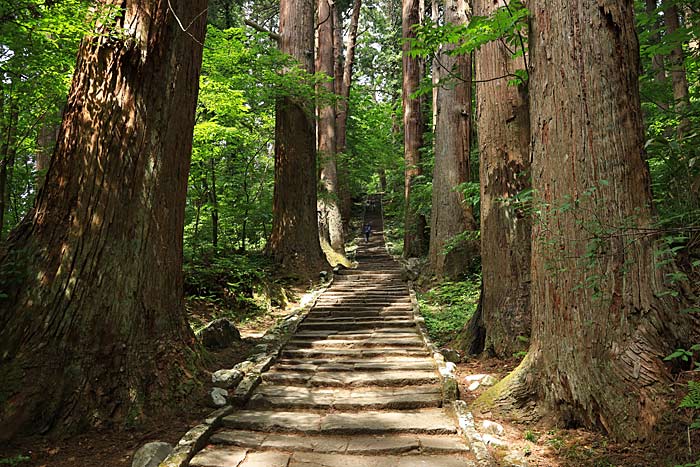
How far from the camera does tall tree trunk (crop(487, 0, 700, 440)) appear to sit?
3.27 meters

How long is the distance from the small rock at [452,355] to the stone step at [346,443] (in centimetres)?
212

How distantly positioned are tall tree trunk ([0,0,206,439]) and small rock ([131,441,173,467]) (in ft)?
2.11

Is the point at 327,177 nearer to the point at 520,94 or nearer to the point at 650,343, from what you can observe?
the point at 520,94

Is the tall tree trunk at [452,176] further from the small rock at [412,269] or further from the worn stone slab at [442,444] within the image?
the worn stone slab at [442,444]

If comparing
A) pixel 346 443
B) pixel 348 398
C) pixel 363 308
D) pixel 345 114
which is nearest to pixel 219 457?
pixel 346 443

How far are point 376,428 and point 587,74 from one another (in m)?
3.65

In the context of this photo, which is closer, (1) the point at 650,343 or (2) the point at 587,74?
(1) the point at 650,343

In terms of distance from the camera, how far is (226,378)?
16.9 feet

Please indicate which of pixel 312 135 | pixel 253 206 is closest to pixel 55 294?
pixel 253 206

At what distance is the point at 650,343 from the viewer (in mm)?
3252

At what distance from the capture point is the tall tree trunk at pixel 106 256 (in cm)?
392

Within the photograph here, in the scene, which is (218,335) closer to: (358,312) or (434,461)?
(358,312)

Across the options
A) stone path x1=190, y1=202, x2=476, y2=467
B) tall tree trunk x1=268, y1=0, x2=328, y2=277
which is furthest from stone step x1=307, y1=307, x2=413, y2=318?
tall tree trunk x1=268, y1=0, x2=328, y2=277

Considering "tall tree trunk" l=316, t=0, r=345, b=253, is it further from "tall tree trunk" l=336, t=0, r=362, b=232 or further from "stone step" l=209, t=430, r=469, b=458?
"stone step" l=209, t=430, r=469, b=458
